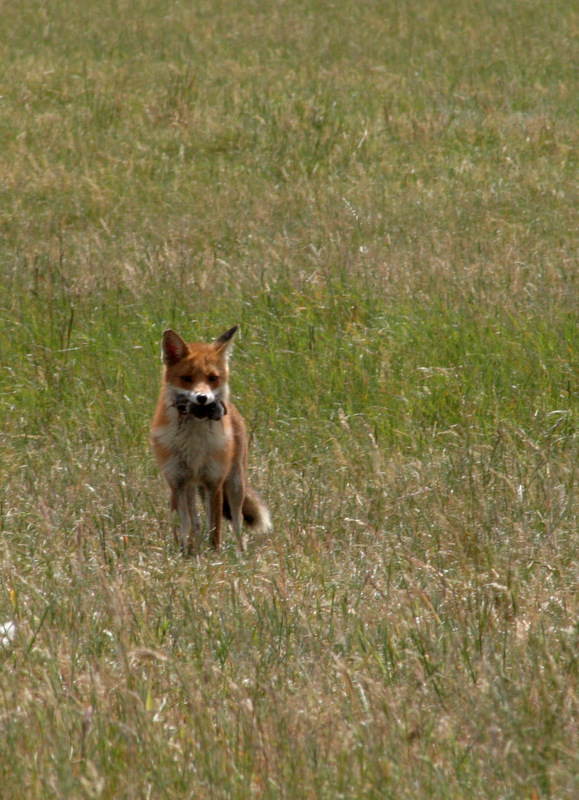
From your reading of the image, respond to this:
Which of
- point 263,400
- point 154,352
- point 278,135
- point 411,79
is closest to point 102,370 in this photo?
point 154,352

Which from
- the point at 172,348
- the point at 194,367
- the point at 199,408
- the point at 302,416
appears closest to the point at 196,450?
the point at 199,408

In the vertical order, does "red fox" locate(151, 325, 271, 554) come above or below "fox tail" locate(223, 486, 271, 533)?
above

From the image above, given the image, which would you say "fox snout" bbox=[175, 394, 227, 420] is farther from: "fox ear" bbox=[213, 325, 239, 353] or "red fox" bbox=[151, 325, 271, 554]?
"fox ear" bbox=[213, 325, 239, 353]

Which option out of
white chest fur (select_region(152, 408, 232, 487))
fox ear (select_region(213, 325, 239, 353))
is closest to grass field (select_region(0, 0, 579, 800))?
white chest fur (select_region(152, 408, 232, 487))

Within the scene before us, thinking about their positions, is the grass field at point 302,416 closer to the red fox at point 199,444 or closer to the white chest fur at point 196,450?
the red fox at point 199,444

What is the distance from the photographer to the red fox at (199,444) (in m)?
5.65

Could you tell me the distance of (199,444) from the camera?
5699 millimetres

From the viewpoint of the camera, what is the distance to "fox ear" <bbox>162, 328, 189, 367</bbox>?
5.75 metres

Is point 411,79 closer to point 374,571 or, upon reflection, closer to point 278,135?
point 278,135

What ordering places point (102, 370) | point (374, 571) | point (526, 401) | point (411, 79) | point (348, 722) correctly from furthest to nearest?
point (411, 79), point (102, 370), point (526, 401), point (374, 571), point (348, 722)

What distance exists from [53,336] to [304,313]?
6.27 feet

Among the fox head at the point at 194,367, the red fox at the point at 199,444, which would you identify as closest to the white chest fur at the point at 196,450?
the red fox at the point at 199,444

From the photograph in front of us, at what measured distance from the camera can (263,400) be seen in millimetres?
7246

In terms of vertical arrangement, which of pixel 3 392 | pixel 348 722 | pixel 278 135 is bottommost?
pixel 3 392
